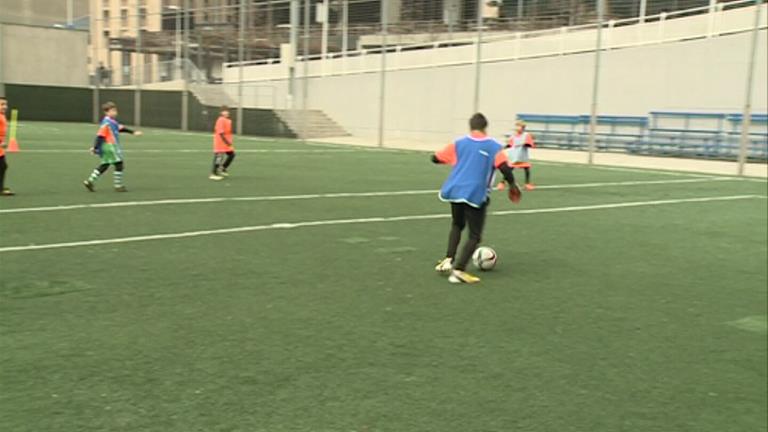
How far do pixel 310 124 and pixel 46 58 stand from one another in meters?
16.3

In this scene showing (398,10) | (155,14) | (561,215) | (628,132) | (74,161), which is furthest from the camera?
(155,14)

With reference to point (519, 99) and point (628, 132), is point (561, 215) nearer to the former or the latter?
point (628, 132)

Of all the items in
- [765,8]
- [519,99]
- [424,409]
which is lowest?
[424,409]

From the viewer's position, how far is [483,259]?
7.97 meters

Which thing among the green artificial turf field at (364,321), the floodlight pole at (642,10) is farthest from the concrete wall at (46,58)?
the green artificial turf field at (364,321)

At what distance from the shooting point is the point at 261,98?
43.4 meters

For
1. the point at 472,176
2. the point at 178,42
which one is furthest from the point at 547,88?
the point at 472,176

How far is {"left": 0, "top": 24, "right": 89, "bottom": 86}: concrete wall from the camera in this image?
41.3 meters

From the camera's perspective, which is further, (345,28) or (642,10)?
(345,28)

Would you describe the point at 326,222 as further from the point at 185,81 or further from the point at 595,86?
the point at 185,81

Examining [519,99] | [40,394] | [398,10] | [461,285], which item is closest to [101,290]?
[40,394]

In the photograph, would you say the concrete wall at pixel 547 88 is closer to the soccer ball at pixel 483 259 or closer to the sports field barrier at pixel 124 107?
the sports field barrier at pixel 124 107

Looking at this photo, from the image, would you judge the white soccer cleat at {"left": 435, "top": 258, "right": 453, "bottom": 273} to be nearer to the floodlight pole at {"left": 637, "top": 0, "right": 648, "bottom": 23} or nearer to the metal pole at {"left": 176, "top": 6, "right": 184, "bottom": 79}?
the floodlight pole at {"left": 637, "top": 0, "right": 648, "bottom": 23}

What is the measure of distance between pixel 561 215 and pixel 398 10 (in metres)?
26.5
